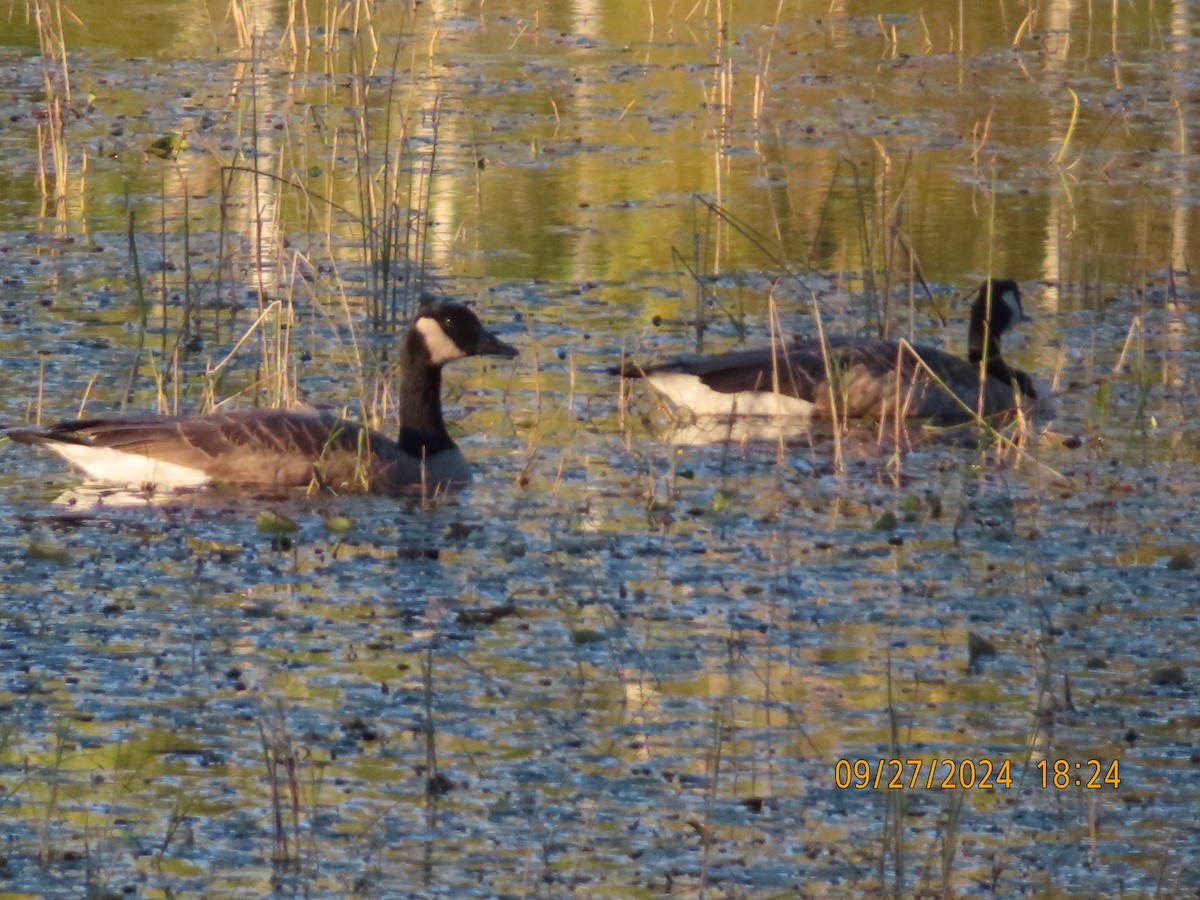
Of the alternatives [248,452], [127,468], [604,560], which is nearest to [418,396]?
[248,452]

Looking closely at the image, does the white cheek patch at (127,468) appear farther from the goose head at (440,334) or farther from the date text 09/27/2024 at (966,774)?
the date text 09/27/2024 at (966,774)

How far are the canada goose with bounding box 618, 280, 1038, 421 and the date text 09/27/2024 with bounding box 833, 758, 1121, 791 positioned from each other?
175 inches

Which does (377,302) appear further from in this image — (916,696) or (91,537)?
(916,696)

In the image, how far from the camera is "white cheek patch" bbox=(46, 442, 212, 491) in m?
9.97

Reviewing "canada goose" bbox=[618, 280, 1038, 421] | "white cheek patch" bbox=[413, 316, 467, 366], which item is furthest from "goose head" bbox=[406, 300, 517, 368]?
"canada goose" bbox=[618, 280, 1038, 421]

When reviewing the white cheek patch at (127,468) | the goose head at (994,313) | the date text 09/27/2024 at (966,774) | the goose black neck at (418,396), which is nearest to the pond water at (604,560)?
the date text 09/27/2024 at (966,774)

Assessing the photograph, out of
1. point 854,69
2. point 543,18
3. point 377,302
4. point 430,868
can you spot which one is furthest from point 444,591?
point 543,18

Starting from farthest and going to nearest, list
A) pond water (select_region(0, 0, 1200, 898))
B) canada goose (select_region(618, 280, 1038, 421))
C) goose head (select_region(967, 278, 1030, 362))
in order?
goose head (select_region(967, 278, 1030, 362)) → canada goose (select_region(618, 280, 1038, 421)) → pond water (select_region(0, 0, 1200, 898))

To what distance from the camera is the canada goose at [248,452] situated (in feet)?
32.6

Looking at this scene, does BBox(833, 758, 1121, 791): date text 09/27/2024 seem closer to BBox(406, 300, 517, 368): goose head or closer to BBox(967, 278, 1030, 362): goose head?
BBox(406, 300, 517, 368): goose head

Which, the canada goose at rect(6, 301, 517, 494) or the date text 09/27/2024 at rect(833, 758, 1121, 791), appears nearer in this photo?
the date text 09/27/2024 at rect(833, 758, 1121, 791)

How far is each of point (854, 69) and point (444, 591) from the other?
47.1 ft

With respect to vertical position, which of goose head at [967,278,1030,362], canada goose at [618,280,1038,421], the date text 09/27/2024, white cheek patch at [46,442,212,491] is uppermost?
goose head at [967,278,1030,362]

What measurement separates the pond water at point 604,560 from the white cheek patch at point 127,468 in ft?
0.39
